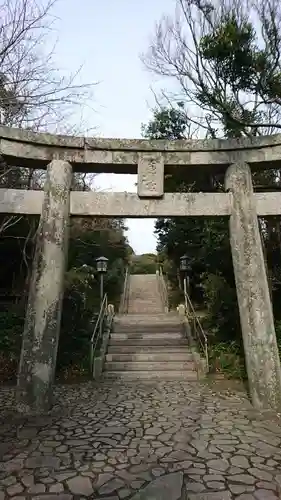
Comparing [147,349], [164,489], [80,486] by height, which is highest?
[147,349]

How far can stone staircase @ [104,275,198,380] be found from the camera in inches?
369

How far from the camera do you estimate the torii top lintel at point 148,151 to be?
6785mm

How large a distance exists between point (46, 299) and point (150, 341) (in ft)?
18.7

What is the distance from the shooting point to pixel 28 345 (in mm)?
6125

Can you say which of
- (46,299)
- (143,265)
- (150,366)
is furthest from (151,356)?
(143,265)

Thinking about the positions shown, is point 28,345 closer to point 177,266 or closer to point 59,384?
point 59,384

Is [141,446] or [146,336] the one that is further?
[146,336]

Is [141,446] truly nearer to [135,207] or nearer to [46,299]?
[46,299]

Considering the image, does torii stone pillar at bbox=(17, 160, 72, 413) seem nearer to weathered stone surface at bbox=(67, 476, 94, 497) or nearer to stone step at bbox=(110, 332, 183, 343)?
weathered stone surface at bbox=(67, 476, 94, 497)

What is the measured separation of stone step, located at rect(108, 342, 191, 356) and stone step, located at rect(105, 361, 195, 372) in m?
0.49

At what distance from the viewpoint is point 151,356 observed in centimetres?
1022

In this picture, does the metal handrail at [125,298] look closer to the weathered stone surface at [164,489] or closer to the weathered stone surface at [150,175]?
the weathered stone surface at [150,175]

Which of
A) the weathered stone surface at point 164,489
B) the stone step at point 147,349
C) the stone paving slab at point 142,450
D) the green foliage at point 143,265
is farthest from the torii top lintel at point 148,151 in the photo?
the green foliage at point 143,265

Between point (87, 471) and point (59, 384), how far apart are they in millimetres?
4796
